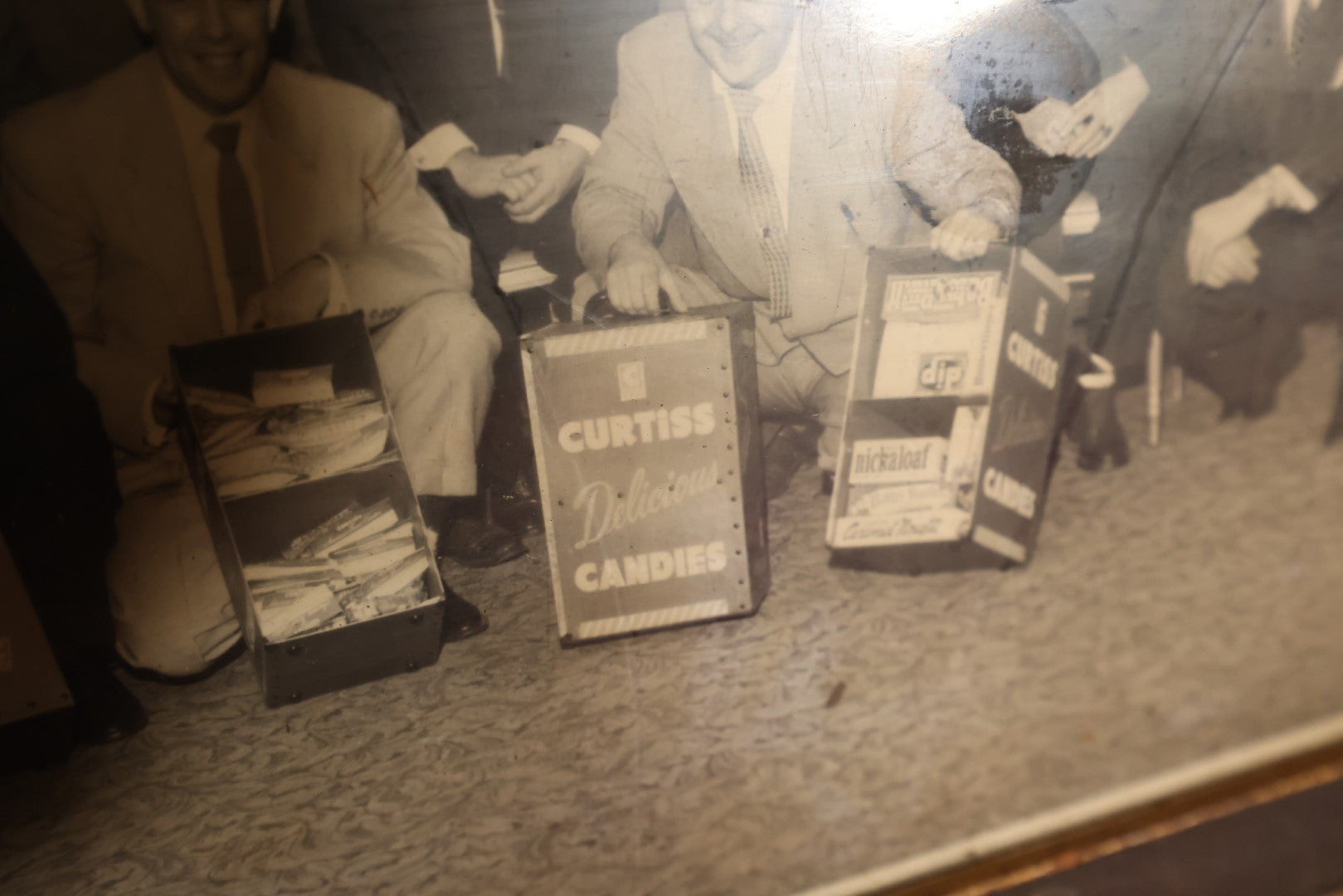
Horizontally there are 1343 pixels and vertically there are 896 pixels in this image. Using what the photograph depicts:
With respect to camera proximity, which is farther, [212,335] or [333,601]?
[333,601]

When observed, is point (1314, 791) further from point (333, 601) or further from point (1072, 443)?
point (333, 601)

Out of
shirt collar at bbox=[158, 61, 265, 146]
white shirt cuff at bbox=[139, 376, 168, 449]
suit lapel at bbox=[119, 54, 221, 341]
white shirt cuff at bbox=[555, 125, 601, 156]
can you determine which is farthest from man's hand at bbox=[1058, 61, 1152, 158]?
white shirt cuff at bbox=[139, 376, 168, 449]

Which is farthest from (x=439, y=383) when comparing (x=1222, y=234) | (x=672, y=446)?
(x=1222, y=234)

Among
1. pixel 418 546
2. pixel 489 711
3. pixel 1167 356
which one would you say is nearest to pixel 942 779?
pixel 489 711

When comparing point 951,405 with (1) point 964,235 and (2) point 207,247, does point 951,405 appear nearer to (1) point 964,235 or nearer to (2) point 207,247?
(1) point 964,235

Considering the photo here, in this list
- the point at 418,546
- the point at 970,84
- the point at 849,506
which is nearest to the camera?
the point at 970,84

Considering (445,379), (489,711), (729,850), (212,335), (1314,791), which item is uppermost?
(212,335)

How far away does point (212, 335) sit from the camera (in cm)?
136

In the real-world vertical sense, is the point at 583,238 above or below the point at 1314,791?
above

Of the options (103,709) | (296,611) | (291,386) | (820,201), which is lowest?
(103,709)

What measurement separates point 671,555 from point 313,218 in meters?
0.90

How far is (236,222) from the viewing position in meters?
1.32

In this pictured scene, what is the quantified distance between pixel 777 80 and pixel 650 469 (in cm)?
73

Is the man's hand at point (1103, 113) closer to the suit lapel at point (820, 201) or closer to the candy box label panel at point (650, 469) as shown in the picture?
the suit lapel at point (820, 201)
